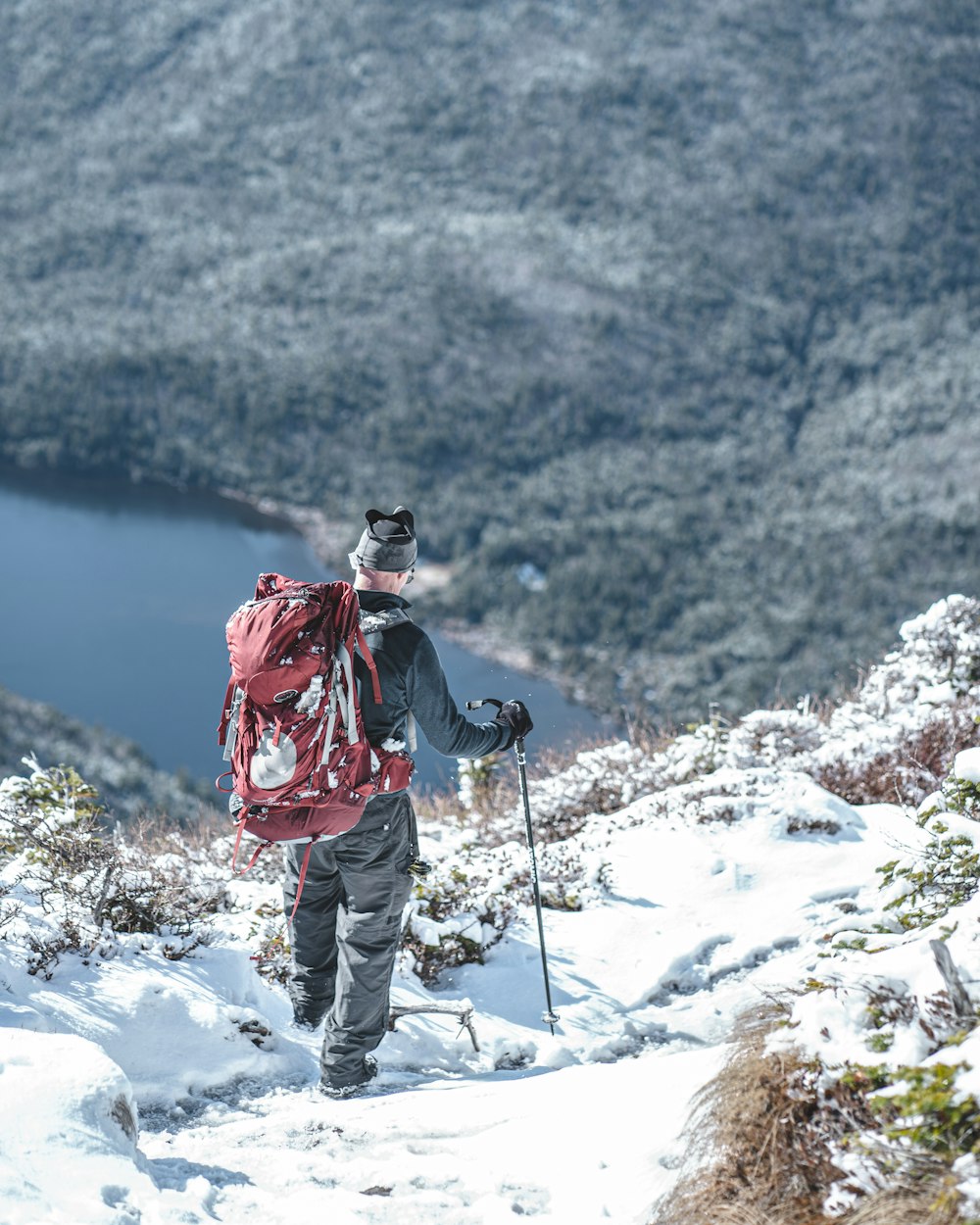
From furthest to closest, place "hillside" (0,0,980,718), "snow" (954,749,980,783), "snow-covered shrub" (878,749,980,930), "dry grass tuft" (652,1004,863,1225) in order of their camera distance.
Result: "hillside" (0,0,980,718)
"snow" (954,749,980,783)
"snow-covered shrub" (878,749,980,930)
"dry grass tuft" (652,1004,863,1225)

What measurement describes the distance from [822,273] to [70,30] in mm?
102769

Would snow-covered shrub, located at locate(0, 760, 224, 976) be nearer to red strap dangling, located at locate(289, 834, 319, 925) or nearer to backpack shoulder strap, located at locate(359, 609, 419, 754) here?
red strap dangling, located at locate(289, 834, 319, 925)

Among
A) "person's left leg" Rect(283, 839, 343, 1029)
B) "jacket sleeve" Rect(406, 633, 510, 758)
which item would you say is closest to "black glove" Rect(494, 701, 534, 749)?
"jacket sleeve" Rect(406, 633, 510, 758)

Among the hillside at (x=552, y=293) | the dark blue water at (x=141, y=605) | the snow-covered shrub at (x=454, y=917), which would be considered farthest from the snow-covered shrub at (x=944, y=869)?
the hillside at (x=552, y=293)

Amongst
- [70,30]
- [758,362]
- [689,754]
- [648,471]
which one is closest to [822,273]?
[758,362]

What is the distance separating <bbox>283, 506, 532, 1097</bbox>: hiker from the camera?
3820 millimetres

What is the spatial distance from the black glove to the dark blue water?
2311 inches

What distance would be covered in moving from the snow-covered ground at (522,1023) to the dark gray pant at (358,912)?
0.77 ft

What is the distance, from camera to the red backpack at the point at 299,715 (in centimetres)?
354

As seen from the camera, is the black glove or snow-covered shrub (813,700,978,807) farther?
snow-covered shrub (813,700,978,807)

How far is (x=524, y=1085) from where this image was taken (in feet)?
13.1

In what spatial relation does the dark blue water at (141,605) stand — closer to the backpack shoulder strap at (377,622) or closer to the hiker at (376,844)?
the hiker at (376,844)

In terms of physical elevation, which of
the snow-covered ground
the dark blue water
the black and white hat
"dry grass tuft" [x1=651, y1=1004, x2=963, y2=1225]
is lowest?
"dry grass tuft" [x1=651, y1=1004, x2=963, y2=1225]

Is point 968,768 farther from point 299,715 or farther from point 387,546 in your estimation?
point 299,715
